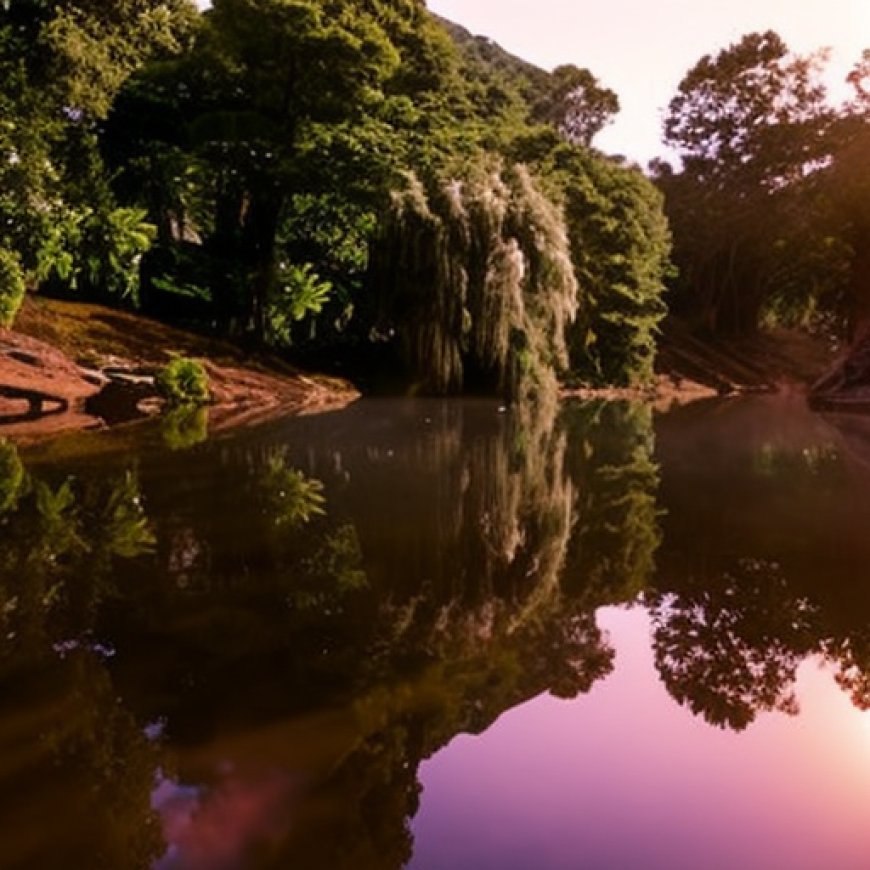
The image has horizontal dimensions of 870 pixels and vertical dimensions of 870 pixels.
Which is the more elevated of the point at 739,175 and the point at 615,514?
the point at 739,175

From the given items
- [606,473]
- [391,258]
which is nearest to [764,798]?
[606,473]

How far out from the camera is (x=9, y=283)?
19.6m

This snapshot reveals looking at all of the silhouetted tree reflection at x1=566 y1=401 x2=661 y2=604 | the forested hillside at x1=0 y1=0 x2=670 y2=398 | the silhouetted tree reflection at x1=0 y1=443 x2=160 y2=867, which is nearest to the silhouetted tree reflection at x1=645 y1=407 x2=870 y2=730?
the silhouetted tree reflection at x1=566 y1=401 x2=661 y2=604

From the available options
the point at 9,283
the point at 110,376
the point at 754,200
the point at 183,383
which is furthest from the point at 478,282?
the point at 754,200

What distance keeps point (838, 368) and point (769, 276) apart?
22227 mm

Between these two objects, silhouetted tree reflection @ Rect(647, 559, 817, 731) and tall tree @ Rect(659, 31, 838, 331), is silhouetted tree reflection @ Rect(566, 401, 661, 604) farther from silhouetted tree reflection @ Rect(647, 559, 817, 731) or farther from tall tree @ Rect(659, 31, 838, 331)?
tall tree @ Rect(659, 31, 838, 331)

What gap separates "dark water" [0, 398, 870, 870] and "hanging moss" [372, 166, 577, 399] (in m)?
15.8

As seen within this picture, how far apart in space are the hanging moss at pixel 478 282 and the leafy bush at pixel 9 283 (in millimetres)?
10584

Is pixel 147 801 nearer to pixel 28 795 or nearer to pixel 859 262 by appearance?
pixel 28 795

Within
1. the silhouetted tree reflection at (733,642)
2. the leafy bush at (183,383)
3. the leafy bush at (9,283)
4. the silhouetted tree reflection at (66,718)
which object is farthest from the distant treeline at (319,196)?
the silhouetted tree reflection at (733,642)

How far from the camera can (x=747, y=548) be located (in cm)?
800

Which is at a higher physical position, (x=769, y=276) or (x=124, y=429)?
(x=769, y=276)

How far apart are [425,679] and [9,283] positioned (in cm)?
1831

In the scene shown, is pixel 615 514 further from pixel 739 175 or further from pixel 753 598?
pixel 739 175
